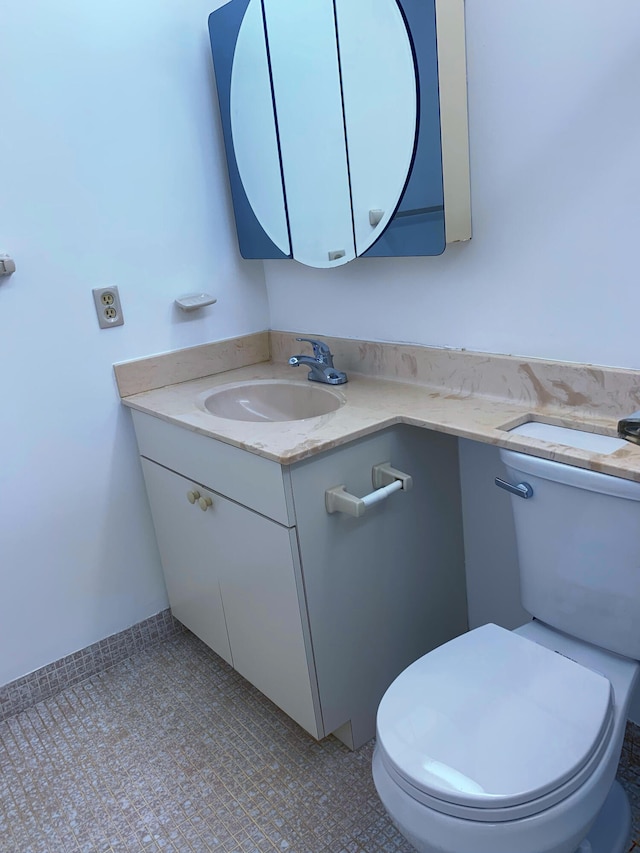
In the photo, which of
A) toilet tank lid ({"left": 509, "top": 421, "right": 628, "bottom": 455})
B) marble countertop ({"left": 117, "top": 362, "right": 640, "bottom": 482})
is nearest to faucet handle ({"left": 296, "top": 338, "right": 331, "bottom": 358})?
marble countertop ({"left": 117, "top": 362, "right": 640, "bottom": 482})

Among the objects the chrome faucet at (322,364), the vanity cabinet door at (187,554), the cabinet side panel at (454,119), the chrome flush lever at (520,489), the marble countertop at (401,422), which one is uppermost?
the cabinet side panel at (454,119)

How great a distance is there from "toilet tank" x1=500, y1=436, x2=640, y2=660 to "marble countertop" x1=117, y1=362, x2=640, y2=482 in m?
0.03

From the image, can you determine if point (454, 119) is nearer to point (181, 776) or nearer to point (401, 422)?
point (401, 422)

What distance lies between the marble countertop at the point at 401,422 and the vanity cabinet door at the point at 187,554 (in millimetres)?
225

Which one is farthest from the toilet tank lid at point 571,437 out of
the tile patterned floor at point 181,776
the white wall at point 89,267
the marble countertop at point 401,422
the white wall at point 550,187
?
the white wall at point 89,267

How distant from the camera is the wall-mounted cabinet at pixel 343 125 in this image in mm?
1323

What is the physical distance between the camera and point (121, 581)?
195 cm

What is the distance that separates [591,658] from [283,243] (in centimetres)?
127

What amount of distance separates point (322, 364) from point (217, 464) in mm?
430

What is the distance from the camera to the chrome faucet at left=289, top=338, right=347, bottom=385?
5.67 feet

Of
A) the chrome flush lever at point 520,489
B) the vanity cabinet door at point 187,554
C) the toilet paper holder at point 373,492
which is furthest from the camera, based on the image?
the vanity cabinet door at point 187,554

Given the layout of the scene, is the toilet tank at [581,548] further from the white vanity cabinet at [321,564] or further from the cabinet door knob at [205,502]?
the cabinet door knob at [205,502]

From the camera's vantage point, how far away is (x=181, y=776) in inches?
61.1

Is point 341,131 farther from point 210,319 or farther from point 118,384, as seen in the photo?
point 118,384
